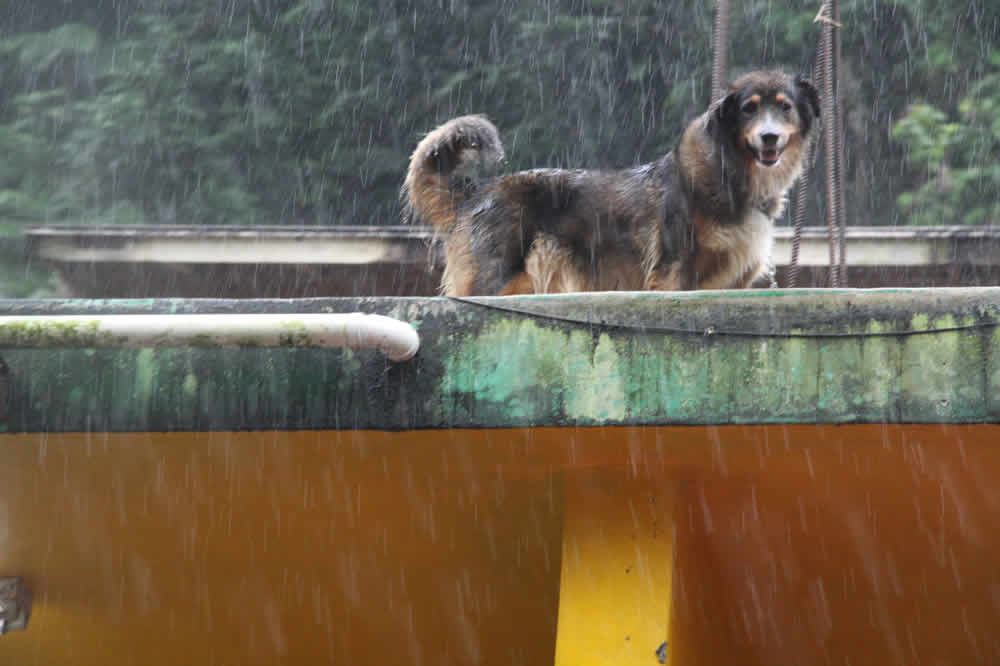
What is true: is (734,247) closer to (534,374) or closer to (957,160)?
(534,374)

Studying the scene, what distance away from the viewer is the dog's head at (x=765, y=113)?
196 inches

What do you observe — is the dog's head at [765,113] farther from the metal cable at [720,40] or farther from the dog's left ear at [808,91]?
the metal cable at [720,40]

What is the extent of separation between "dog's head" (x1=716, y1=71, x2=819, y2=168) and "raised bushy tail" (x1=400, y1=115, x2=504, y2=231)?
107cm

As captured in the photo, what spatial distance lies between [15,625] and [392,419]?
160cm

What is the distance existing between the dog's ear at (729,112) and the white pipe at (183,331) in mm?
3394

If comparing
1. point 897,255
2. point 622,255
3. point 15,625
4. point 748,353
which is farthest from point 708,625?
point 897,255

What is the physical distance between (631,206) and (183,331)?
3.62 meters

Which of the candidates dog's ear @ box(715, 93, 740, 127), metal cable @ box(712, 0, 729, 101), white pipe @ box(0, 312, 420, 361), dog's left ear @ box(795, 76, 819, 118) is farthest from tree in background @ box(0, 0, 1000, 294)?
white pipe @ box(0, 312, 420, 361)

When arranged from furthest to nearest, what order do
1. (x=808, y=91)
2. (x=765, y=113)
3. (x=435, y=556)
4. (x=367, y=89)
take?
(x=367, y=89) < (x=808, y=91) < (x=765, y=113) < (x=435, y=556)

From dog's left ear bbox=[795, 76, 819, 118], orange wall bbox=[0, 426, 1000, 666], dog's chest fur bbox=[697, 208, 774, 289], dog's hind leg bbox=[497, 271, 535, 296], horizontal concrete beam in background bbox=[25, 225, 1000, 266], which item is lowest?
orange wall bbox=[0, 426, 1000, 666]

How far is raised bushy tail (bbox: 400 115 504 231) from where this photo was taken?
5160mm

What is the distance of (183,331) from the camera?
2.02 m

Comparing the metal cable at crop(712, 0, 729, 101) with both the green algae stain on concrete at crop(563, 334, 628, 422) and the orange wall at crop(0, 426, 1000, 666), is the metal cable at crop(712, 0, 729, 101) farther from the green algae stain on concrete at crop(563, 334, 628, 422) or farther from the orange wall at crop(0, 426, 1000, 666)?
the green algae stain on concrete at crop(563, 334, 628, 422)

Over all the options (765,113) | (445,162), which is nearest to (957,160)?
(765,113)
